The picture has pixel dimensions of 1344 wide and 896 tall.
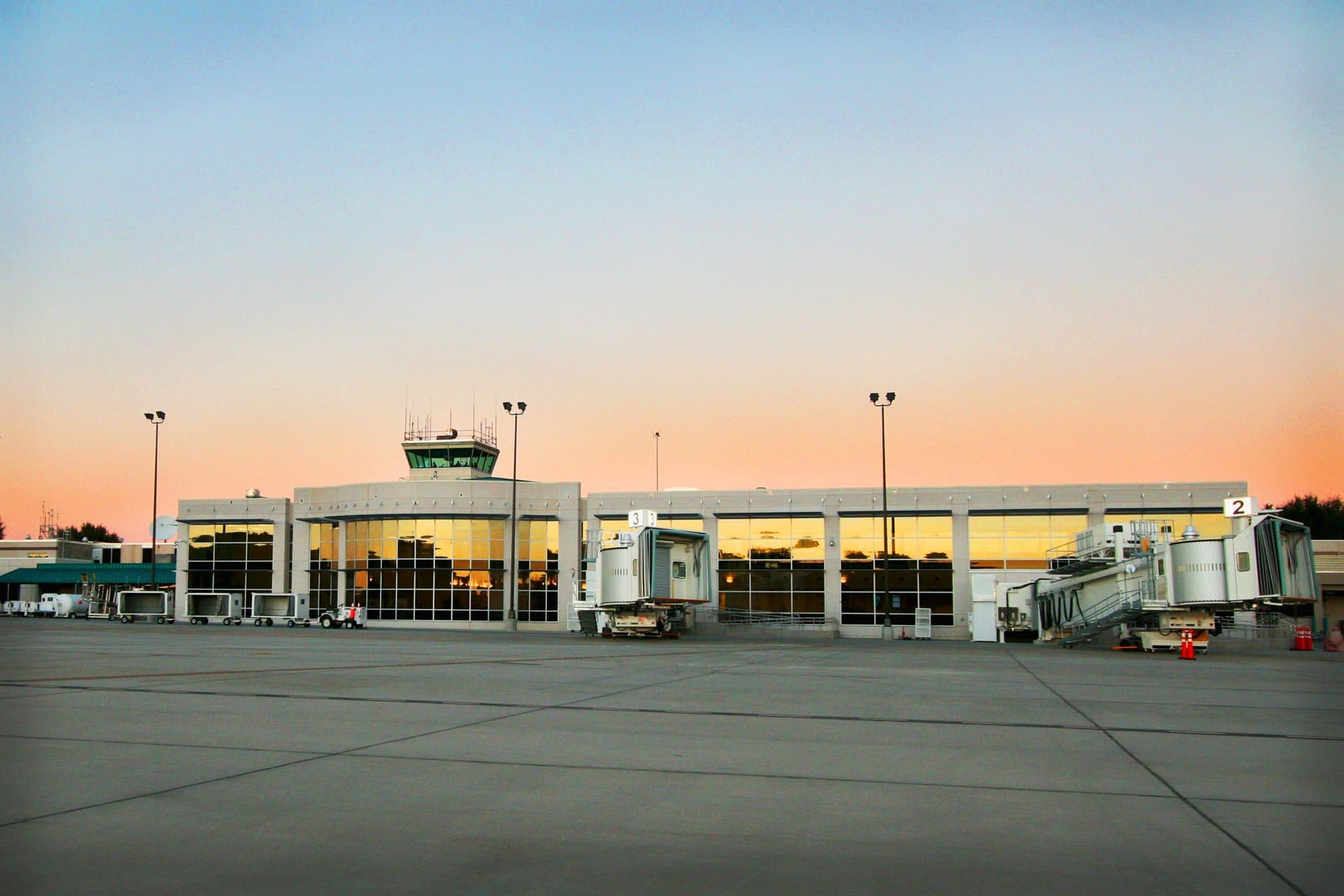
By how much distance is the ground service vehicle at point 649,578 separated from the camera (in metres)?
49.3

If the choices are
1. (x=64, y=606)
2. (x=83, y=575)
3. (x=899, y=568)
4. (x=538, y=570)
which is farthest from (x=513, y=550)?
(x=83, y=575)

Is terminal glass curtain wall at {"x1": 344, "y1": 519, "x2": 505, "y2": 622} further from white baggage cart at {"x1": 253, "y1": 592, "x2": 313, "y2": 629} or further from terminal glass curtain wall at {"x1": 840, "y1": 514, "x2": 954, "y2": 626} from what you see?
terminal glass curtain wall at {"x1": 840, "y1": 514, "x2": 954, "y2": 626}

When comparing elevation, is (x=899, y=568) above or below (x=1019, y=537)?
below

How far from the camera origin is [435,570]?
72875 millimetres

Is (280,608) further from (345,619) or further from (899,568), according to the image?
(899,568)

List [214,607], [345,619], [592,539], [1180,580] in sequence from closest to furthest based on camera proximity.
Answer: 1. [1180,580]
2. [592,539]
3. [345,619]
4. [214,607]

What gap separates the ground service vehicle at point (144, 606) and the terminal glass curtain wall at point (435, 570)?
1707 cm

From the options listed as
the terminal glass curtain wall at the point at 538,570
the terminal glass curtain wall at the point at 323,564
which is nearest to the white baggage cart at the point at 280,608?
the terminal glass curtain wall at the point at 323,564

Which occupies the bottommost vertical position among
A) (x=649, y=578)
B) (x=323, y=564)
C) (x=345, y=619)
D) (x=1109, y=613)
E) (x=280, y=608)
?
(x=345, y=619)

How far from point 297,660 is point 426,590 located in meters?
49.2

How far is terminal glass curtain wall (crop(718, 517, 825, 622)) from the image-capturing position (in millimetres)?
67312

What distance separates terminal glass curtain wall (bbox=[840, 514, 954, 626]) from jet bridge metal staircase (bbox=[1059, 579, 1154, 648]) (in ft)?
54.1

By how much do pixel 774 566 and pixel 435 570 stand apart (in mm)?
23052

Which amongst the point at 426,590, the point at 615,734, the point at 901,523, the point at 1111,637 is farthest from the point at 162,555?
the point at 615,734
